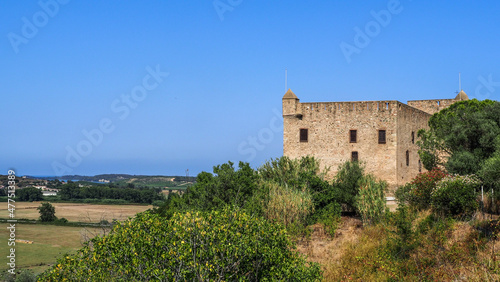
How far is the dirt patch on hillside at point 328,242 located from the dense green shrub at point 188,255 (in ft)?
16.7

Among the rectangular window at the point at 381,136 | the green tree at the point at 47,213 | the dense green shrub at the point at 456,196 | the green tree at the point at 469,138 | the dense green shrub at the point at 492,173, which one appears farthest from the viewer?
the green tree at the point at 47,213

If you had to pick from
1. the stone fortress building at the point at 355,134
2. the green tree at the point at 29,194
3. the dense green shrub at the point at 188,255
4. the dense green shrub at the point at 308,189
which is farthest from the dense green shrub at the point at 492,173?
the green tree at the point at 29,194

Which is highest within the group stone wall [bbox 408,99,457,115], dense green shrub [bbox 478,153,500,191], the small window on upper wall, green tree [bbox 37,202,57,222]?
stone wall [bbox 408,99,457,115]

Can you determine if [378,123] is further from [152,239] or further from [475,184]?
[152,239]

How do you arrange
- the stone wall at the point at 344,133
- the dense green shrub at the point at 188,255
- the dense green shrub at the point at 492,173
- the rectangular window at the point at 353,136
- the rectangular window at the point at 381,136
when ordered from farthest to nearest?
the rectangular window at the point at 353,136 → the rectangular window at the point at 381,136 → the stone wall at the point at 344,133 → the dense green shrub at the point at 492,173 → the dense green shrub at the point at 188,255

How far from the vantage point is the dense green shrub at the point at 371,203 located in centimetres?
1766

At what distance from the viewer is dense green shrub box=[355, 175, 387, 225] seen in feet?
57.9

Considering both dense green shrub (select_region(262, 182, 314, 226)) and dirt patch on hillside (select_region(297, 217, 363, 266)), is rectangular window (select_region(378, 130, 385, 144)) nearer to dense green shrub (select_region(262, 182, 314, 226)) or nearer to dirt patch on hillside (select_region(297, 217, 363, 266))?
dirt patch on hillside (select_region(297, 217, 363, 266))

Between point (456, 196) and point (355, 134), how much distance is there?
1144 centimetres

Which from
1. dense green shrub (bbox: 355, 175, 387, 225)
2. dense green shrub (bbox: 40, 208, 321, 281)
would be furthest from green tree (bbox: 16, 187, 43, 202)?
dense green shrub (bbox: 40, 208, 321, 281)

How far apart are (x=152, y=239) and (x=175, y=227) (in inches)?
19.6

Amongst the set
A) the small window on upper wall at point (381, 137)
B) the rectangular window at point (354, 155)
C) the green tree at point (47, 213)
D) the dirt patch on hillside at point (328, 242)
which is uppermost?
the small window on upper wall at point (381, 137)

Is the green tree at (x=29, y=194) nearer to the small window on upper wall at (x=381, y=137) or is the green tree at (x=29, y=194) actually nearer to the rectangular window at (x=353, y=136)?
the rectangular window at (x=353, y=136)

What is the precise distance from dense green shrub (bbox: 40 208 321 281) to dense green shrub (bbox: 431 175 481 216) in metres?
8.32
